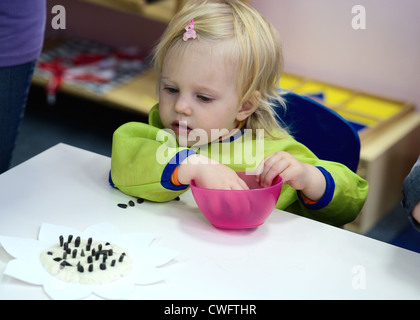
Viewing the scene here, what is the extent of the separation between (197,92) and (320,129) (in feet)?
1.11

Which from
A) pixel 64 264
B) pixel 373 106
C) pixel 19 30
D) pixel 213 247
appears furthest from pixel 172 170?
pixel 373 106

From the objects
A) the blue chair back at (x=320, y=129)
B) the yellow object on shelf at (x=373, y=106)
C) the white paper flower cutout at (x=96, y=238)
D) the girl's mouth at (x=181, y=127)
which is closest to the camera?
the white paper flower cutout at (x=96, y=238)

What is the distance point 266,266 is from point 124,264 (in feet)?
0.68

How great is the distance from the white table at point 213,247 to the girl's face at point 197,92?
0.14 metres

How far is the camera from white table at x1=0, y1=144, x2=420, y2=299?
85 centimetres

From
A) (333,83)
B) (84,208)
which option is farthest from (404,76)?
(84,208)

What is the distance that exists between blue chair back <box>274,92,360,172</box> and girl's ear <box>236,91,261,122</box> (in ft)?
0.35

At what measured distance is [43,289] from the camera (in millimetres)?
810

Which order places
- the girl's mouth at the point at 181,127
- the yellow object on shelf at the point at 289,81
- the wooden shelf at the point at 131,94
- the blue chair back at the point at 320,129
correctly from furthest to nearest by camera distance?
the wooden shelf at the point at 131,94 → the yellow object on shelf at the point at 289,81 → the blue chair back at the point at 320,129 → the girl's mouth at the point at 181,127

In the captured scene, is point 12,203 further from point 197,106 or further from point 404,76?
point 404,76

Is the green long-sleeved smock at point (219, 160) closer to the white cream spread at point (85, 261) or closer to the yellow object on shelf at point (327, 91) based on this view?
the white cream spread at point (85, 261)

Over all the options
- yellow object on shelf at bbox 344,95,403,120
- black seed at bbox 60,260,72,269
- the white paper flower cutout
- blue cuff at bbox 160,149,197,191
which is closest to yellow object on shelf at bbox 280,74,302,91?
yellow object on shelf at bbox 344,95,403,120

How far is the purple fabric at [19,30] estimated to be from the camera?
1402 millimetres

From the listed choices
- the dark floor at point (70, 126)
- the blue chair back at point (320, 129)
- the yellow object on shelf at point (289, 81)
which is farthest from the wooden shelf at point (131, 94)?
the blue chair back at point (320, 129)
